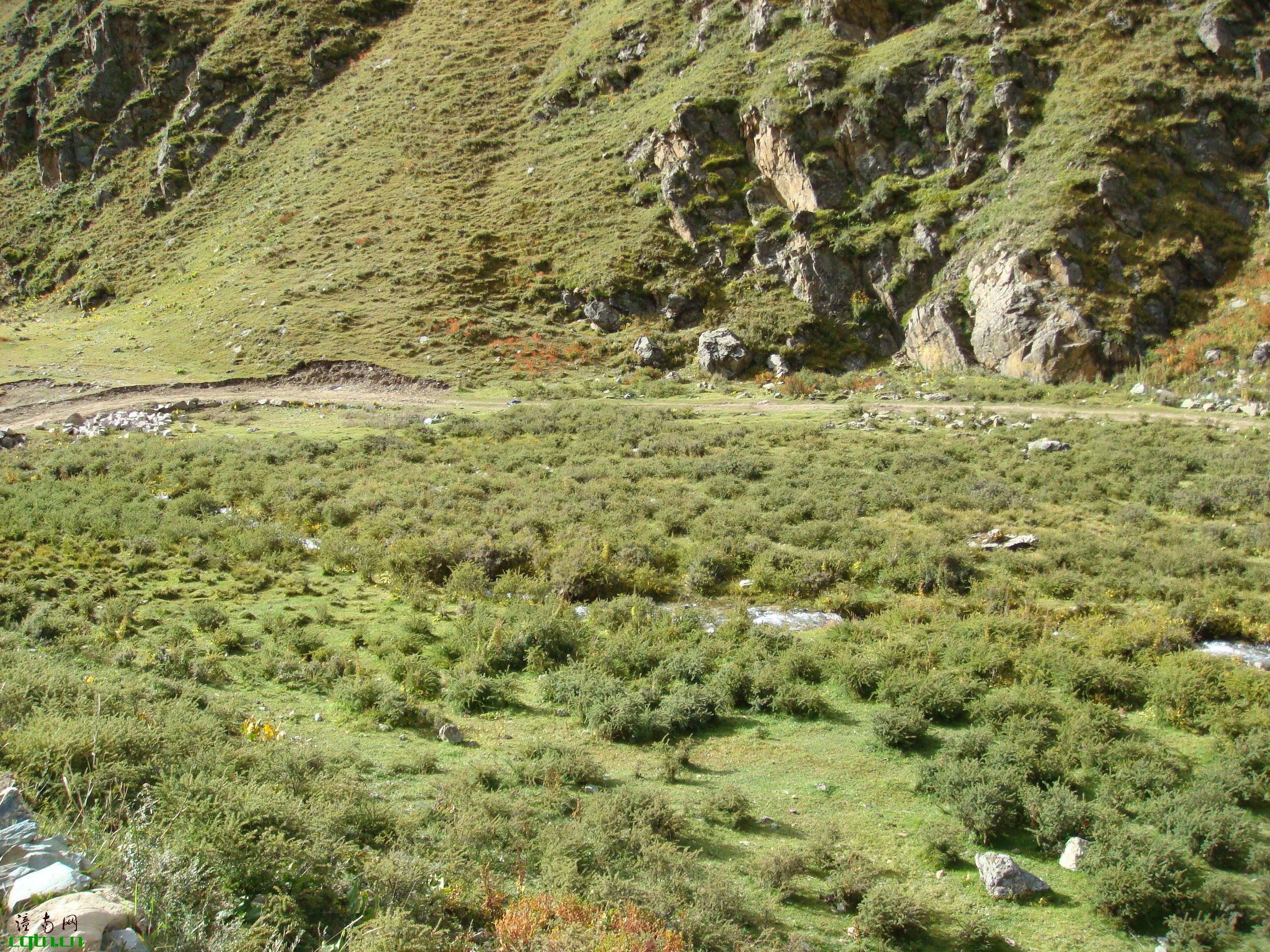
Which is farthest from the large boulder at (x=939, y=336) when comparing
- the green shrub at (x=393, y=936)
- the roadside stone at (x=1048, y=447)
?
the green shrub at (x=393, y=936)

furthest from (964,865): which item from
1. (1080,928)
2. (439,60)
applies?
(439,60)

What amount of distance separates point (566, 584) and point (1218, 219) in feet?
126

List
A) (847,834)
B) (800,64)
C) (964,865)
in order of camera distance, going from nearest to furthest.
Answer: (964,865) → (847,834) → (800,64)

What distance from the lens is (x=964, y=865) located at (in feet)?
23.7

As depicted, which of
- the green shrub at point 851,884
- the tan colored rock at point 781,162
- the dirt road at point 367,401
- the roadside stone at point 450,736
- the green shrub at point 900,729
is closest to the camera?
the green shrub at point 851,884

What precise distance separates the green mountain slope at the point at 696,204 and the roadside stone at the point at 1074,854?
3041 cm

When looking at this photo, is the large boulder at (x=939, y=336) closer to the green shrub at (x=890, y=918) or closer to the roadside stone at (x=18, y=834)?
the green shrub at (x=890, y=918)

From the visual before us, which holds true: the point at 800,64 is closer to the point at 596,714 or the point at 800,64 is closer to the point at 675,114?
the point at 675,114

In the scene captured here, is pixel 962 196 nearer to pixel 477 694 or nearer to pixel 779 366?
pixel 779 366

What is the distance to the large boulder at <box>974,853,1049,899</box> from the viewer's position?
22.1ft

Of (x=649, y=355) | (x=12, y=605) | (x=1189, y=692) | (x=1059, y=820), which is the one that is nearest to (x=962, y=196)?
(x=649, y=355)

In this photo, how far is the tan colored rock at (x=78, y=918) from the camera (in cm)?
405

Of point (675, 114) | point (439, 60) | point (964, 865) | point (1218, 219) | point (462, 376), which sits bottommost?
point (964, 865)

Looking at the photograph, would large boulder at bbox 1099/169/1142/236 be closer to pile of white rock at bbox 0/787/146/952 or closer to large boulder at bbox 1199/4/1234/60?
large boulder at bbox 1199/4/1234/60
